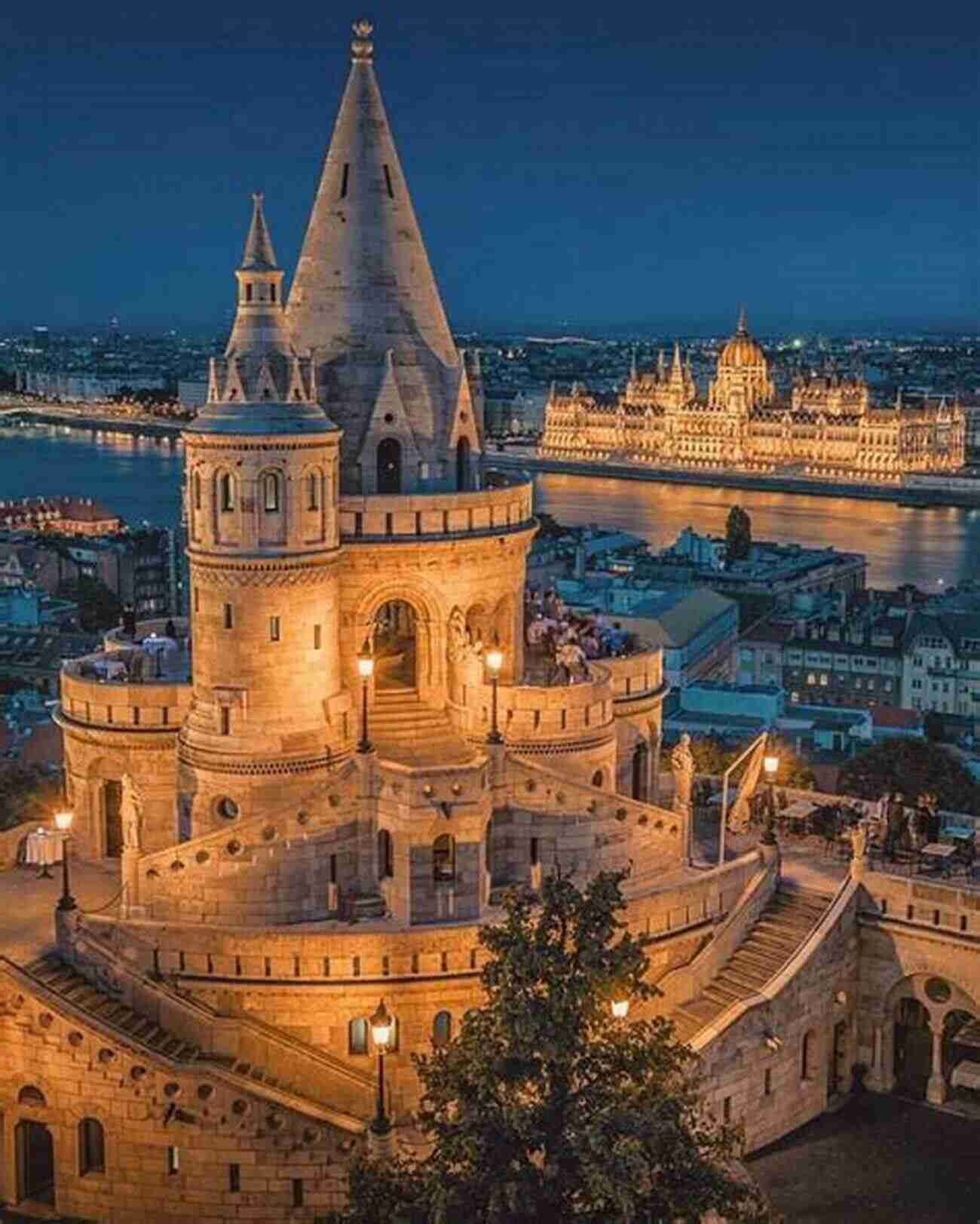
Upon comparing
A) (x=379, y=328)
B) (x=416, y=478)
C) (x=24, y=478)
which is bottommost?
(x=24, y=478)

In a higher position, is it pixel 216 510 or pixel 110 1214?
pixel 216 510

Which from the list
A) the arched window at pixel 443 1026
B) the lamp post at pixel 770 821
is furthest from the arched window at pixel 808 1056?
the arched window at pixel 443 1026

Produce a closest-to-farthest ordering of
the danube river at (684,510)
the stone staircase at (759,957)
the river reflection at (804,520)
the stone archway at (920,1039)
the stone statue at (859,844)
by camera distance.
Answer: the stone staircase at (759,957)
the stone archway at (920,1039)
the stone statue at (859,844)
the river reflection at (804,520)
the danube river at (684,510)

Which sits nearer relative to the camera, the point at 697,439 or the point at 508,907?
the point at 508,907

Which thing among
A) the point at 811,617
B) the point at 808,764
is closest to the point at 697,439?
the point at 811,617

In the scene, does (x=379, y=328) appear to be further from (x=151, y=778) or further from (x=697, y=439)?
(x=697, y=439)

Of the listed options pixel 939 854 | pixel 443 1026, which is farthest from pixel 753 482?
pixel 443 1026

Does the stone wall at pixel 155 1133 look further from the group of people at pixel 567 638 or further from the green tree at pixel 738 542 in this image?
the green tree at pixel 738 542
